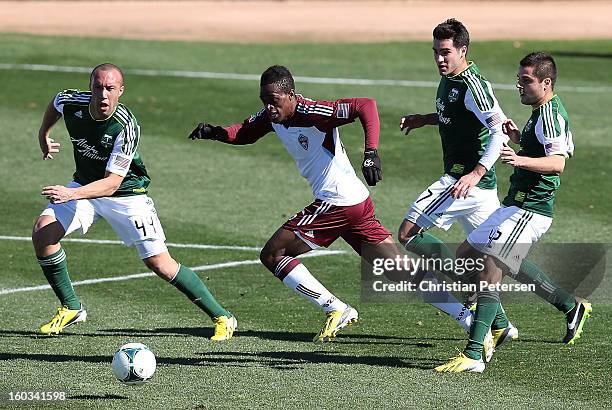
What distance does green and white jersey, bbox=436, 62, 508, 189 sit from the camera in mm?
11219

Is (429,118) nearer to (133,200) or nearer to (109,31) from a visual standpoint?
(133,200)

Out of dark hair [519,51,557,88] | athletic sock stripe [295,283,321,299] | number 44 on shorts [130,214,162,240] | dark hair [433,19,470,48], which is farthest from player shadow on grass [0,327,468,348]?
dark hair [433,19,470,48]

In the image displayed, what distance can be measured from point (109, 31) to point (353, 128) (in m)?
13.7

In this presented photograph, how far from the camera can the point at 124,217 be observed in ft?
37.6

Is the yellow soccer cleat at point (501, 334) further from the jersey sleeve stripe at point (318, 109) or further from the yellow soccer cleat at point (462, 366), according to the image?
the jersey sleeve stripe at point (318, 109)

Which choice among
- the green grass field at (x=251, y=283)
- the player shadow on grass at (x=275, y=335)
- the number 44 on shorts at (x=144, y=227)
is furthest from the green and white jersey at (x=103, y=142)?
the green grass field at (x=251, y=283)

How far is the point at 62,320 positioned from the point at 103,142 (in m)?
1.66

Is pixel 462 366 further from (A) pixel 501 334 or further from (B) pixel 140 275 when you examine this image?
(B) pixel 140 275

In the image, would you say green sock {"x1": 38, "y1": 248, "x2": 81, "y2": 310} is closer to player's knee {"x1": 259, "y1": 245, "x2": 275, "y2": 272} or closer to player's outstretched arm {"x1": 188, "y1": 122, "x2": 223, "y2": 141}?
player's outstretched arm {"x1": 188, "y1": 122, "x2": 223, "y2": 141}

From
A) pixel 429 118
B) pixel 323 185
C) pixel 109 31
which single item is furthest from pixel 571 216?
pixel 109 31

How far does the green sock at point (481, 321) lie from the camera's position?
1021 cm

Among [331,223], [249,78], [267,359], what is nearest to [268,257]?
[331,223]

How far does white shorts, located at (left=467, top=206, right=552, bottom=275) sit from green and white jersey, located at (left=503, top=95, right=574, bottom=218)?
89mm

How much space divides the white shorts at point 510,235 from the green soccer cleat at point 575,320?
2.88 feet
